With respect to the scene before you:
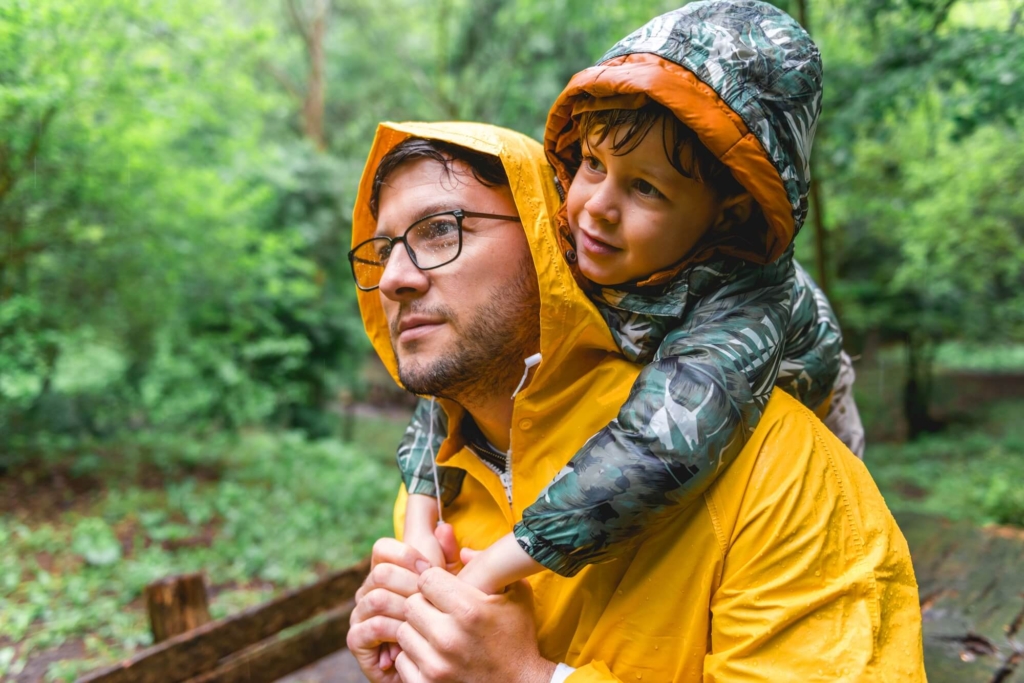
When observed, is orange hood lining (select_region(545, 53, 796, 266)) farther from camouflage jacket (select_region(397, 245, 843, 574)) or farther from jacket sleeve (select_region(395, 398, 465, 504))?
jacket sleeve (select_region(395, 398, 465, 504))

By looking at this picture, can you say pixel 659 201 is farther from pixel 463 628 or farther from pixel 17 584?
pixel 17 584

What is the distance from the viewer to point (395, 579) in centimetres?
151

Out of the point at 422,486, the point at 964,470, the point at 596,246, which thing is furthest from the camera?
the point at 964,470

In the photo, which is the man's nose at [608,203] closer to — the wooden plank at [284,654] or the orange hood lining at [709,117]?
the orange hood lining at [709,117]

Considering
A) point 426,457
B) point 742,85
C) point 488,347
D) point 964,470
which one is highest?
point 742,85

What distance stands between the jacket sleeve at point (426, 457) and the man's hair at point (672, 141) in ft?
3.08

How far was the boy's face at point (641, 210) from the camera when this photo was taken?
4.30 ft

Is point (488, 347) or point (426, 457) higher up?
point (488, 347)

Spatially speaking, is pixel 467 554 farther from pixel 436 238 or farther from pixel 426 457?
pixel 436 238

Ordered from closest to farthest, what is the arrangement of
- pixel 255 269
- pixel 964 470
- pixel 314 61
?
pixel 255 269 → pixel 964 470 → pixel 314 61

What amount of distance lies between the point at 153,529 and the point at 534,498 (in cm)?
573

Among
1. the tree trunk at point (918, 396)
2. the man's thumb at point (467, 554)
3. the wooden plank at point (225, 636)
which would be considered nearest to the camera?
the man's thumb at point (467, 554)

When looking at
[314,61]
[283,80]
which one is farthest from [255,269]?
[283,80]

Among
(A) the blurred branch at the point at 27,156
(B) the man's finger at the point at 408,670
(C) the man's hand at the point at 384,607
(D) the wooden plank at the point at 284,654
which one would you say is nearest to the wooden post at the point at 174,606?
(D) the wooden plank at the point at 284,654
